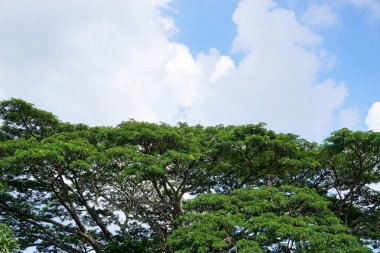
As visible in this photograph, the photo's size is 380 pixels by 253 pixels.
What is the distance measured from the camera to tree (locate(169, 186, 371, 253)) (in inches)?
464

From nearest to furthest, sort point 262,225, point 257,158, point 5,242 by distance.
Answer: point 5,242
point 262,225
point 257,158

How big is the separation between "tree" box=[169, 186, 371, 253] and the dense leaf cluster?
0.11ft

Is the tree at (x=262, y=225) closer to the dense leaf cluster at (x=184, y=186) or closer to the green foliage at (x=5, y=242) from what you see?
the dense leaf cluster at (x=184, y=186)

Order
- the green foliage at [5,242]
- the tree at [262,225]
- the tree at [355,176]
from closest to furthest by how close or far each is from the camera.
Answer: the green foliage at [5,242], the tree at [262,225], the tree at [355,176]

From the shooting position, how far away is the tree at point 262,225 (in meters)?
11.8

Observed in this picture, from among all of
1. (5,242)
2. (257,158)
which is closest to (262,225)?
(257,158)

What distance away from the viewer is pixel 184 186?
690 inches

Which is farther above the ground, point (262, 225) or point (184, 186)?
point (184, 186)

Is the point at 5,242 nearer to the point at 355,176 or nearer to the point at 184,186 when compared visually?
the point at 184,186

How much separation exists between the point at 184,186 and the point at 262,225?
5936 mm

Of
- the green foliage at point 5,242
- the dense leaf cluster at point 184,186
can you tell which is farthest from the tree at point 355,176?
the green foliage at point 5,242

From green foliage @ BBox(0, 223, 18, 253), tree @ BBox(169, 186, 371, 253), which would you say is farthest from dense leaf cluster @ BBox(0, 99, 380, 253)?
green foliage @ BBox(0, 223, 18, 253)

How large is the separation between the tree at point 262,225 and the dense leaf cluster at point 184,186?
3cm

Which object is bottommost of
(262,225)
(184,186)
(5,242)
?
(5,242)
